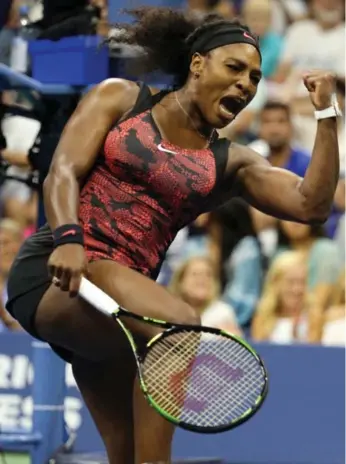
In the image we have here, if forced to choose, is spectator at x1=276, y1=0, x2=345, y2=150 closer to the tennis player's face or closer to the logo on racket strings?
the tennis player's face

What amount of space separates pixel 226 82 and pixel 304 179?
395 millimetres

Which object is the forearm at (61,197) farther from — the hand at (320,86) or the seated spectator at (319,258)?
the seated spectator at (319,258)

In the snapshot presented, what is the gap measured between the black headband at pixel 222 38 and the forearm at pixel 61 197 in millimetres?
616

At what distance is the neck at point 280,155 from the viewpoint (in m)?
7.88

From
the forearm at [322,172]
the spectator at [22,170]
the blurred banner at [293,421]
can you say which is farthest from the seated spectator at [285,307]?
the forearm at [322,172]

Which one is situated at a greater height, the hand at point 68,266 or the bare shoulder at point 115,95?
the bare shoulder at point 115,95

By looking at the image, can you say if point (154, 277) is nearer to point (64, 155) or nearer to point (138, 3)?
point (64, 155)

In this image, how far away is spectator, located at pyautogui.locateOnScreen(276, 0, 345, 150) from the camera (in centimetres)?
848

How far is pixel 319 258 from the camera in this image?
698 centimetres

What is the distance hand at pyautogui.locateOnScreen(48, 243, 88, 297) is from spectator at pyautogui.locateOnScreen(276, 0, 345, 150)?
4.76 m

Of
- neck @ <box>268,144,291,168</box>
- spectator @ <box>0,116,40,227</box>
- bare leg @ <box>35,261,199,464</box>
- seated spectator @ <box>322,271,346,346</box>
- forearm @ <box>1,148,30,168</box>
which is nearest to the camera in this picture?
bare leg @ <box>35,261,199,464</box>

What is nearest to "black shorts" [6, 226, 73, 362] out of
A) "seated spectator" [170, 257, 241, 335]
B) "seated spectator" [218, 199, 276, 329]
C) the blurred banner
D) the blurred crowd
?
the blurred crowd

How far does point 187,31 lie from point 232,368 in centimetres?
120

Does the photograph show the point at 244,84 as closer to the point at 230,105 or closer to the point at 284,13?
the point at 230,105
